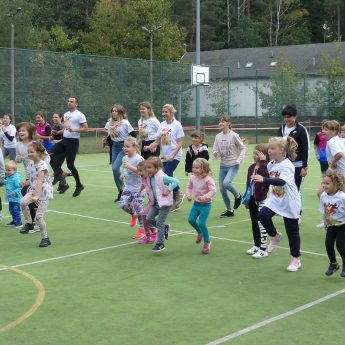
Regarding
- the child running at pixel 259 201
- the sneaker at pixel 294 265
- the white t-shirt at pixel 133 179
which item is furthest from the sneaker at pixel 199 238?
the sneaker at pixel 294 265

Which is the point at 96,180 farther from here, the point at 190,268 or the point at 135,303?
the point at 135,303

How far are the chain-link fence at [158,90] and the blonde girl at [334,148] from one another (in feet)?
57.1

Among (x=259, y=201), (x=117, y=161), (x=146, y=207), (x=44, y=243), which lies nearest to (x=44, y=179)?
(x=44, y=243)

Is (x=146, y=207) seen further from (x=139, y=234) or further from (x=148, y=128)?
(x=148, y=128)

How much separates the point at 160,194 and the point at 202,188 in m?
0.54

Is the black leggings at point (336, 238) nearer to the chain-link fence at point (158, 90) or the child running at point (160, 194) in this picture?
the child running at point (160, 194)

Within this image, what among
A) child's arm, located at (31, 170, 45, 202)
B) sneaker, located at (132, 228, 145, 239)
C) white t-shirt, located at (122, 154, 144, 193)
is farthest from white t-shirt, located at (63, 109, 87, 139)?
child's arm, located at (31, 170, 45, 202)

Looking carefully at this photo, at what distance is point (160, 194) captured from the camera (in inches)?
332

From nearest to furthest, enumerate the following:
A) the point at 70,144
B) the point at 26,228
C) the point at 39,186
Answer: the point at 39,186, the point at 26,228, the point at 70,144

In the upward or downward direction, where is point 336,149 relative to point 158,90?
downward

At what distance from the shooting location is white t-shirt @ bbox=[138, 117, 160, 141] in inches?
483

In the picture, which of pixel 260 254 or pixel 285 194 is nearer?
pixel 285 194

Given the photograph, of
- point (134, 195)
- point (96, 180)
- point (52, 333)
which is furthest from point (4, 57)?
point (52, 333)

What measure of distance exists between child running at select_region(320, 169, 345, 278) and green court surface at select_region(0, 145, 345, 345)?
448 millimetres
